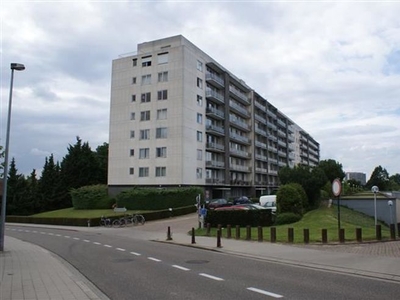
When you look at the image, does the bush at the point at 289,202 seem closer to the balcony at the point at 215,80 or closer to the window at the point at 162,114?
the window at the point at 162,114

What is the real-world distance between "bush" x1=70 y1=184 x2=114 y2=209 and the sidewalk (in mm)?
48846

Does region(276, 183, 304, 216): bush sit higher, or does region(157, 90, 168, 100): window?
region(157, 90, 168, 100): window

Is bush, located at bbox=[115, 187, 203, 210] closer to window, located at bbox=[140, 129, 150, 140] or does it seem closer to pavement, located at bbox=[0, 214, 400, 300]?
window, located at bbox=[140, 129, 150, 140]

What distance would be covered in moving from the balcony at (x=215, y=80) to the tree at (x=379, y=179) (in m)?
91.4

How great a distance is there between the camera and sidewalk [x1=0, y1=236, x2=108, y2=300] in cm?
888

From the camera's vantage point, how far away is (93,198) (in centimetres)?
6366

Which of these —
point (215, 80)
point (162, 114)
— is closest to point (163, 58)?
point (162, 114)

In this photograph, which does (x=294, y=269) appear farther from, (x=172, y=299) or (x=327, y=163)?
(x=327, y=163)

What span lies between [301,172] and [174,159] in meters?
19.9

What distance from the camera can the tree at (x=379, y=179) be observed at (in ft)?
477

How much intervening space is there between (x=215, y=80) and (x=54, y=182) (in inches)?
1402

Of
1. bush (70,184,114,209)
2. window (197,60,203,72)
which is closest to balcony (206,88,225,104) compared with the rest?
window (197,60,203,72)

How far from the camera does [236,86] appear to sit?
83.8 metres

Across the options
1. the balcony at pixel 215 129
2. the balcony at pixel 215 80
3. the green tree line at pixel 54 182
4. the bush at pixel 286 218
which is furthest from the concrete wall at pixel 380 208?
the green tree line at pixel 54 182
